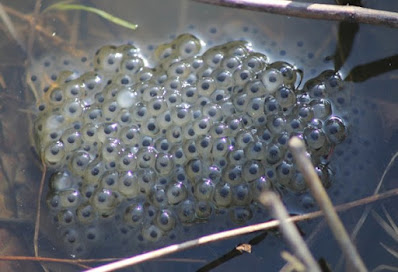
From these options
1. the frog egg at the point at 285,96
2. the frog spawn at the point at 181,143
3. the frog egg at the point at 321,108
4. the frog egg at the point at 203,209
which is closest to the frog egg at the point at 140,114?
the frog spawn at the point at 181,143

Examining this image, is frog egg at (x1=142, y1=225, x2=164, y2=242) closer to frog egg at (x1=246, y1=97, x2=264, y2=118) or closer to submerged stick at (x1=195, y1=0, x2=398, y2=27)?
frog egg at (x1=246, y1=97, x2=264, y2=118)

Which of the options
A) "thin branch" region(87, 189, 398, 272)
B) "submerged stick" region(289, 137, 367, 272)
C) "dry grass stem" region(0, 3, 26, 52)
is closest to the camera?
"submerged stick" region(289, 137, 367, 272)

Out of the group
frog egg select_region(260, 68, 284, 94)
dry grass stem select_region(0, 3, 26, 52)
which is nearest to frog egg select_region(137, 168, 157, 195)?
frog egg select_region(260, 68, 284, 94)

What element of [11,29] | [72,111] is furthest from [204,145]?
[11,29]

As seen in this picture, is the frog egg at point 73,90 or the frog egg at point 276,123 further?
the frog egg at point 73,90

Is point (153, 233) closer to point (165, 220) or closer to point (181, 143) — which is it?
point (165, 220)

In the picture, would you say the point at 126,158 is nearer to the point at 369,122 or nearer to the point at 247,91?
the point at 247,91

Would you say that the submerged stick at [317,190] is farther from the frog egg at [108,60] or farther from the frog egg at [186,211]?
the frog egg at [108,60]
